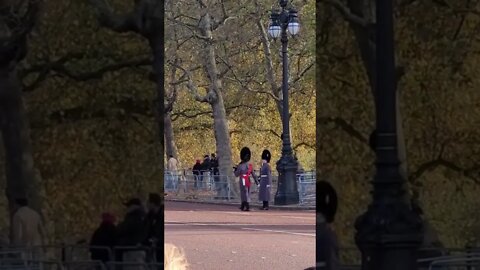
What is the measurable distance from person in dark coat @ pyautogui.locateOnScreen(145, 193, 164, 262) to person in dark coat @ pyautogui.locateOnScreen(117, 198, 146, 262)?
6cm

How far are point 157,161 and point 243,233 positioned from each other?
13162 millimetres

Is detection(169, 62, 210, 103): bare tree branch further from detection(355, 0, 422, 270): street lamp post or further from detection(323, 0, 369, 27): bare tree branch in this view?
detection(355, 0, 422, 270): street lamp post

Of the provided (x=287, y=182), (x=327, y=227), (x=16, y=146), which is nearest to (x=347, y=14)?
(x=327, y=227)

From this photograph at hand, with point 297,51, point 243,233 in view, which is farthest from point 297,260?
point 297,51

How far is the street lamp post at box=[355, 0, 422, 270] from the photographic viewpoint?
27.2ft

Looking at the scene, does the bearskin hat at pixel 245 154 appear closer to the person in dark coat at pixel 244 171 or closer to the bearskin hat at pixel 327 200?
the person in dark coat at pixel 244 171

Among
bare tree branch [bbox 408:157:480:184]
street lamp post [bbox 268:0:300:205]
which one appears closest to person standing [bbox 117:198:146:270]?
bare tree branch [bbox 408:157:480:184]

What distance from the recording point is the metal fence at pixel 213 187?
115 feet

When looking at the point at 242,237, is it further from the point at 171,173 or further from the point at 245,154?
the point at 171,173

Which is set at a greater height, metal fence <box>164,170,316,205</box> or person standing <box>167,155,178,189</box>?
person standing <box>167,155,178,189</box>

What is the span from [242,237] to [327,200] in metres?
12.2

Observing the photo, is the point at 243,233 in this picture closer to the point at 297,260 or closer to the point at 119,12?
the point at 297,260

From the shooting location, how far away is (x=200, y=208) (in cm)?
3269

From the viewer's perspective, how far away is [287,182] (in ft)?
106
